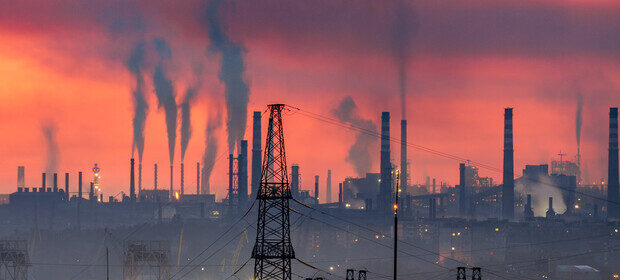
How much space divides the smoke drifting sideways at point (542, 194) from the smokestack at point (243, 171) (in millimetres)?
63318

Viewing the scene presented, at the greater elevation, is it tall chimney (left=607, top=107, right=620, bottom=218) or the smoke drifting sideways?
tall chimney (left=607, top=107, right=620, bottom=218)

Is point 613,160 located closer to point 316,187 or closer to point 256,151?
point 316,187

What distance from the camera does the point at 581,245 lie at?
147m

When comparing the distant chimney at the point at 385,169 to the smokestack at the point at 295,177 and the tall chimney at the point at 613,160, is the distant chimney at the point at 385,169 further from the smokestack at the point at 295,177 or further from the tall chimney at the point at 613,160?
the tall chimney at the point at 613,160

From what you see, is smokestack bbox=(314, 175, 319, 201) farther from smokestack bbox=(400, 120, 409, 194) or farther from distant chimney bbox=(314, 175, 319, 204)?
smokestack bbox=(400, 120, 409, 194)

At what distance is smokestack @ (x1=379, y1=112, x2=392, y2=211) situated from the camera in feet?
497

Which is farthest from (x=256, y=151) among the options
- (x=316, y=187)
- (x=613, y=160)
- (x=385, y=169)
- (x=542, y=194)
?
(x=542, y=194)

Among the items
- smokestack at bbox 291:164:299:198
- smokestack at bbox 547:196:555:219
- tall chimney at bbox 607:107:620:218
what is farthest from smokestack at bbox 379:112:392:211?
tall chimney at bbox 607:107:620:218

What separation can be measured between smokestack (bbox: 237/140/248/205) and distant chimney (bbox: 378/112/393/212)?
22.0 m

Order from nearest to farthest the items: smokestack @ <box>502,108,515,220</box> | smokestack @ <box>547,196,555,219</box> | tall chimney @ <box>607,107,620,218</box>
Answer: tall chimney @ <box>607,107,620,218</box> → smokestack @ <box>502,108,515,220</box> → smokestack @ <box>547,196,555,219</box>

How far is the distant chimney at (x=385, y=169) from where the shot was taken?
152 meters

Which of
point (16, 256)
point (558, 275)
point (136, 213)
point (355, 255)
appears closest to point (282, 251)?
point (16, 256)

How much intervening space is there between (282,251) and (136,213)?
13019 cm

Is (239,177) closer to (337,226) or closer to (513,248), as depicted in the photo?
(337,226)
